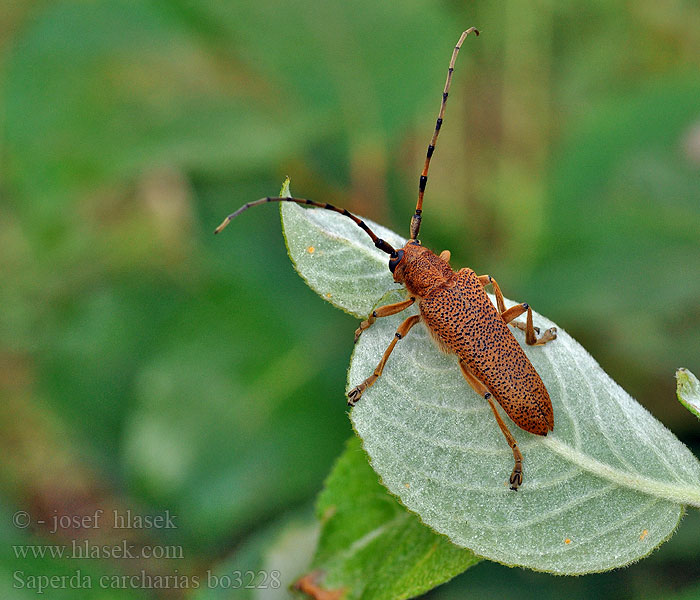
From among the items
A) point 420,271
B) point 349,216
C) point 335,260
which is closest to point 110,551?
point 420,271

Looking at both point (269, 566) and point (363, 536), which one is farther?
point (269, 566)

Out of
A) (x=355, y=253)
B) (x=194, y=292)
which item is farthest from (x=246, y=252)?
(x=355, y=253)

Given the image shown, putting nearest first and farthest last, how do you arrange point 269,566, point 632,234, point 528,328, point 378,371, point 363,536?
point 378,371 < point 363,536 < point 528,328 < point 269,566 < point 632,234

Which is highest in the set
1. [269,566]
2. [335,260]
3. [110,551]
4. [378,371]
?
[335,260]

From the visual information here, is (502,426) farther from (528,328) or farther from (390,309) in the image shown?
(390,309)

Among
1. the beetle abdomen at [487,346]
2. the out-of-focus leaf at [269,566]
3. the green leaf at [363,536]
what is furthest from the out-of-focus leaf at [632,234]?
the green leaf at [363,536]

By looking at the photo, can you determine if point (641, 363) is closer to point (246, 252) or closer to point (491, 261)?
point (491, 261)

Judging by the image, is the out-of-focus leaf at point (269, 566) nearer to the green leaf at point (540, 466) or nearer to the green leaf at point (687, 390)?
the green leaf at point (540, 466)
